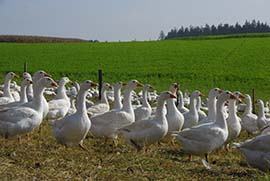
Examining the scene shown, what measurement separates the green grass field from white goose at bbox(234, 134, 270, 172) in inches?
7.1

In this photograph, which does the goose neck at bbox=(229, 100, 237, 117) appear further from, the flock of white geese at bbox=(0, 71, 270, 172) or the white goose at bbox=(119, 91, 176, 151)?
the white goose at bbox=(119, 91, 176, 151)

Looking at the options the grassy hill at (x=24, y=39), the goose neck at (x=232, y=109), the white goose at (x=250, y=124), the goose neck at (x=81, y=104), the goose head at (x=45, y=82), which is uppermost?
the grassy hill at (x=24, y=39)

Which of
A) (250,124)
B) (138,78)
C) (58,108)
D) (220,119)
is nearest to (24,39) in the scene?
(138,78)

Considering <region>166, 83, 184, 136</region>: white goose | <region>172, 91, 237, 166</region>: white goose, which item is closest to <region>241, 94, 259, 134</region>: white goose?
<region>166, 83, 184, 136</region>: white goose

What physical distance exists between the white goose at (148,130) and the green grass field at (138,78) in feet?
1.01

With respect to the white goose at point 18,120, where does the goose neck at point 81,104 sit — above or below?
above

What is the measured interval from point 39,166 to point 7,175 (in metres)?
1.02

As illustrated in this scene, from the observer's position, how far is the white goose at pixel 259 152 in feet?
31.8

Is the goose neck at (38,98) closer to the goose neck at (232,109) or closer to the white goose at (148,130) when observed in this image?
the white goose at (148,130)

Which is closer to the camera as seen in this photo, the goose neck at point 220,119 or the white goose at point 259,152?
the white goose at point 259,152

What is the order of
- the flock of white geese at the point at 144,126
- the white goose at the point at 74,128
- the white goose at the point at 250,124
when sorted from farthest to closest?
the white goose at the point at 250,124
the white goose at the point at 74,128
the flock of white geese at the point at 144,126

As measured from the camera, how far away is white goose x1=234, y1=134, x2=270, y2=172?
969cm

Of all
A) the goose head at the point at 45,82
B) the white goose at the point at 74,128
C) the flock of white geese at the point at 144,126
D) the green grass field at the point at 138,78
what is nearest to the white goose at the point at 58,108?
the green grass field at the point at 138,78

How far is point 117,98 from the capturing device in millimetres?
16281
